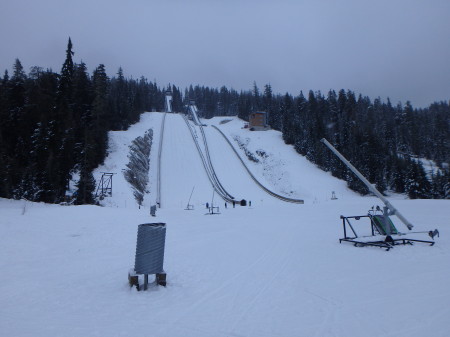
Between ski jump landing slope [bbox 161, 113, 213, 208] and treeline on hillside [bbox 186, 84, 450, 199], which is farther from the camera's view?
treeline on hillside [bbox 186, 84, 450, 199]

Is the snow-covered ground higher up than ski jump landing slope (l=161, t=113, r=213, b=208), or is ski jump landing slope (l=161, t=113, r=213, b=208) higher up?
ski jump landing slope (l=161, t=113, r=213, b=208)

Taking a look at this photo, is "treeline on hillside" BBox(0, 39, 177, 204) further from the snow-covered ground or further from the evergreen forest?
the snow-covered ground

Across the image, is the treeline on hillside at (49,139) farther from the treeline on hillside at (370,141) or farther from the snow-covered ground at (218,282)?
the treeline on hillside at (370,141)

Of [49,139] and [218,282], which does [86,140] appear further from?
[218,282]

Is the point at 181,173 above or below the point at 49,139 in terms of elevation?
below

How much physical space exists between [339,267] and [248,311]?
4.21m

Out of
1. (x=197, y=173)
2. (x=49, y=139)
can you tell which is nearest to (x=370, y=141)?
(x=197, y=173)

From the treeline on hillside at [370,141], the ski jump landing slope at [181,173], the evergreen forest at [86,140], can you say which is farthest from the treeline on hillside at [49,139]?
the treeline on hillside at [370,141]

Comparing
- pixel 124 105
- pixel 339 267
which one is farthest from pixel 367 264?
pixel 124 105

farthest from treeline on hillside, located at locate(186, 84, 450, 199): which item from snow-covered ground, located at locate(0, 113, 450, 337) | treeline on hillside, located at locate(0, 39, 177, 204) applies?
treeline on hillside, located at locate(0, 39, 177, 204)

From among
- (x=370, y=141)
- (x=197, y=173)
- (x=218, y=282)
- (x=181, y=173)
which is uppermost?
(x=370, y=141)

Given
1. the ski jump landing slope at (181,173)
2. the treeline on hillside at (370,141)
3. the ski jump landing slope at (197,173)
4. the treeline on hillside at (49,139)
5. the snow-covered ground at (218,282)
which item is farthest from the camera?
the treeline on hillside at (370,141)

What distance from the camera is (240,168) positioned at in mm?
54031

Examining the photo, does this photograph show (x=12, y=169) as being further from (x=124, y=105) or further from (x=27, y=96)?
(x=124, y=105)
